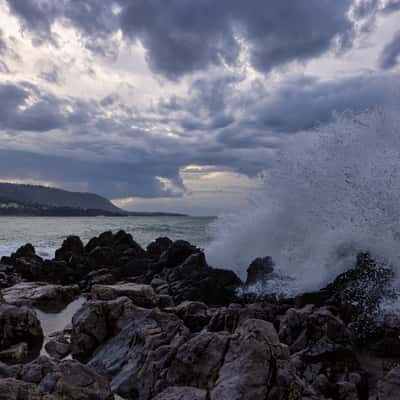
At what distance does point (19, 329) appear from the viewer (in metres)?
10.3

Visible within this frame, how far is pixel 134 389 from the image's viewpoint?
284 inches

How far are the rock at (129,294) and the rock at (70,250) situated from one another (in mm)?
12349

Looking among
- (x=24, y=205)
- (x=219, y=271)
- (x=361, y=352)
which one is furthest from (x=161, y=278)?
(x=24, y=205)

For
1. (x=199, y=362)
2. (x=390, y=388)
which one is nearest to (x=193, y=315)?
(x=199, y=362)

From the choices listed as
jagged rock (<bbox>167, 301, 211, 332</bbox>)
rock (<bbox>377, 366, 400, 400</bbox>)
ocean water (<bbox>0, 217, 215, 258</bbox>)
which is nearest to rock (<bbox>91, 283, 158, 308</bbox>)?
jagged rock (<bbox>167, 301, 211, 332</bbox>)

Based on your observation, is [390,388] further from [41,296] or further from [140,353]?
[41,296]

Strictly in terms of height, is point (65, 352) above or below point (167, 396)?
below

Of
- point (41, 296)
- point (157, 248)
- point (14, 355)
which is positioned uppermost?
point (157, 248)

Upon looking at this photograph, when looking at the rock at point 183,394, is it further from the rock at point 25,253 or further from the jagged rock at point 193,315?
the rock at point 25,253

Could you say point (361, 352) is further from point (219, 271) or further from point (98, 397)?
point (219, 271)

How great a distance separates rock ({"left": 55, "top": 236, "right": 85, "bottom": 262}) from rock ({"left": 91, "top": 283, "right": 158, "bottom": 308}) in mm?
12349

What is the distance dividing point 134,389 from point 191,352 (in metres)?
1.57

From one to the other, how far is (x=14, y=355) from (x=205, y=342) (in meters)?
5.24

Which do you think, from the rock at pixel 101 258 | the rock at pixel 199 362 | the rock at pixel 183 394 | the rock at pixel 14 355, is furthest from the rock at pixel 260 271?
the rock at pixel 183 394
